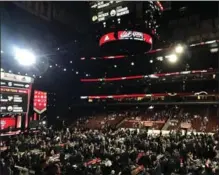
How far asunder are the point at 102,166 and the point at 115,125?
63.9ft

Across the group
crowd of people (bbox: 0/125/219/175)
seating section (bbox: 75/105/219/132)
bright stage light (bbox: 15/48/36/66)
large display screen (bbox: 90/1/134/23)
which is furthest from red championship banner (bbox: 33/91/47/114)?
large display screen (bbox: 90/1/134/23)

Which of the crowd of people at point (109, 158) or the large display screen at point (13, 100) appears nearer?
the crowd of people at point (109, 158)

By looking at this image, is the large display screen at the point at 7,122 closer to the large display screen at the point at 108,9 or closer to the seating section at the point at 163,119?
the large display screen at the point at 108,9

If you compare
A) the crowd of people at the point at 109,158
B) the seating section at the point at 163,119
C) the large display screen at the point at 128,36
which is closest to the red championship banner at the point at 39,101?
the crowd of people at the point at 109,158

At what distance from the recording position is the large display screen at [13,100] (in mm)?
15430

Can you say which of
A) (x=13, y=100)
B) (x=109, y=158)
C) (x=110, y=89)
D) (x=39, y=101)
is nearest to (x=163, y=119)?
(x=110, y=89)

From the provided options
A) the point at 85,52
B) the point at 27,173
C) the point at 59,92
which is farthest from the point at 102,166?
the point at 85,52

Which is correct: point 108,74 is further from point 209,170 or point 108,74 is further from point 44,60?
point 209,170

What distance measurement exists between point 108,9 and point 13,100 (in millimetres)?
8178

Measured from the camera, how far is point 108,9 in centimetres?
1196

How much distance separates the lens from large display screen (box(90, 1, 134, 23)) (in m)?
11.1

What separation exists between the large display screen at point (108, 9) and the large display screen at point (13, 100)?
668 cm

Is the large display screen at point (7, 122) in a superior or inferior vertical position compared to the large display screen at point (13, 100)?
inferior

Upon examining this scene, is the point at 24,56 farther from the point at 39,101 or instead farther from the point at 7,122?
the point at 39,101
